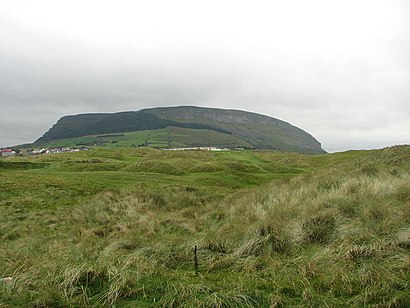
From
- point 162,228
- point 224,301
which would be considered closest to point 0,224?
point 162,228

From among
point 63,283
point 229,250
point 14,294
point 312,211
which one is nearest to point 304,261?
point 229,250

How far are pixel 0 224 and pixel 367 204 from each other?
13518 millimetres

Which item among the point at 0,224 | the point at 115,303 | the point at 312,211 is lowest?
the point at 0,224

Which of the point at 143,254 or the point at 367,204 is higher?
the point at 367,204

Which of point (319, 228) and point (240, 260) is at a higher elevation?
point (319, 228)

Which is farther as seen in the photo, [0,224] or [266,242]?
[0,224]

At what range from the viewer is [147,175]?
3128cm

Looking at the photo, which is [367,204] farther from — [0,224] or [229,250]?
[0,224]

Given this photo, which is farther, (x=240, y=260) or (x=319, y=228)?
(x=319, y=228)

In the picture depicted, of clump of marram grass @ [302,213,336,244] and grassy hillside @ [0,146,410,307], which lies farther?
clump of marram grass @ [302,213,336,244]

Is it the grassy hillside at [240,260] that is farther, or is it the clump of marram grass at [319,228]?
the clump of marram grass at [319,228]

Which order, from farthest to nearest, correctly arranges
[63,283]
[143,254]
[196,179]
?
[196,179] → [143,254] → [63,283]

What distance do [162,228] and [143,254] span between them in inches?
172

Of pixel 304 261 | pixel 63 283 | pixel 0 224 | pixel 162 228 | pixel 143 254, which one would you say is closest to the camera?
pixel 63 283
